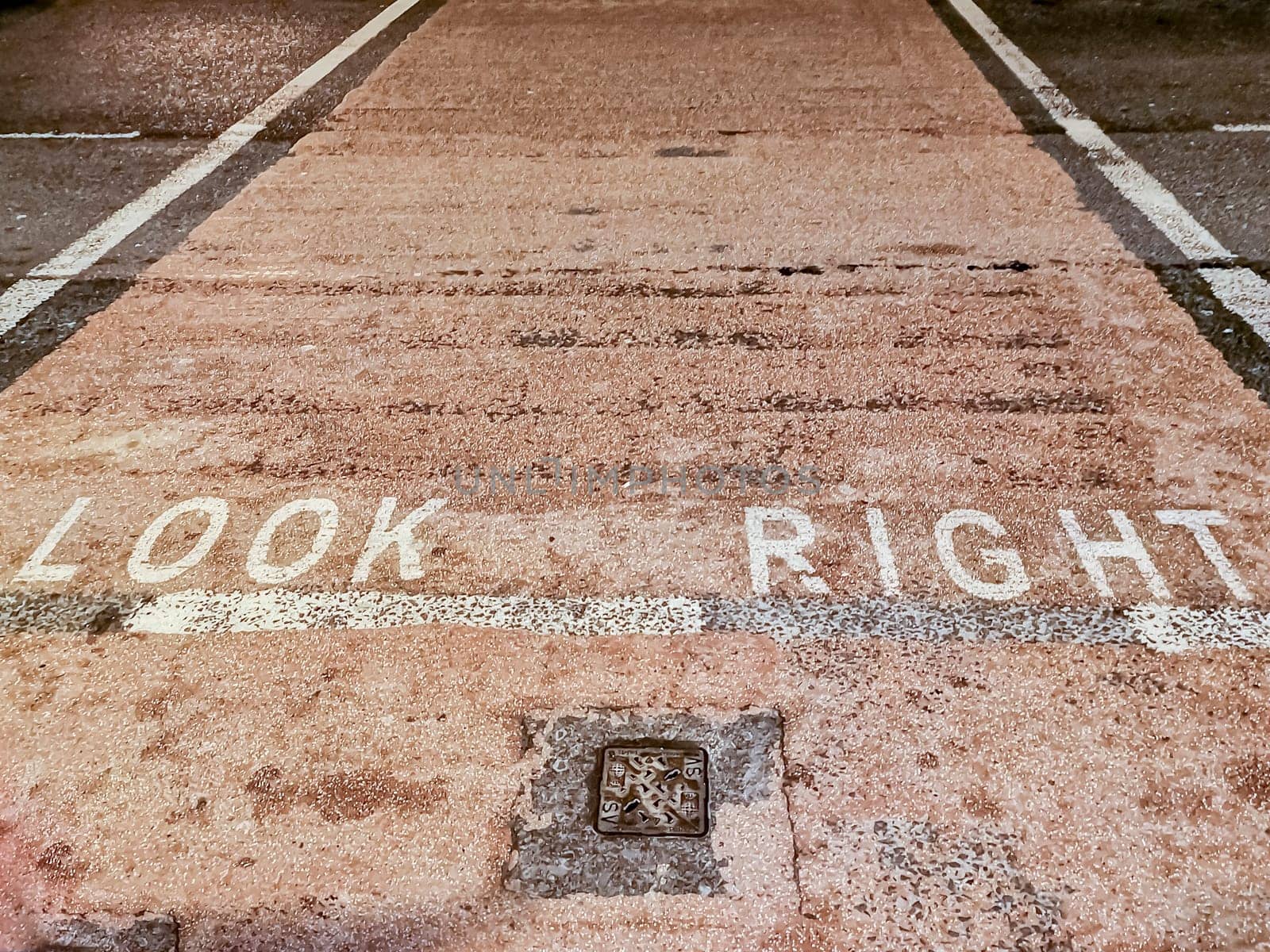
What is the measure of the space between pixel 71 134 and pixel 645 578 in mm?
5161

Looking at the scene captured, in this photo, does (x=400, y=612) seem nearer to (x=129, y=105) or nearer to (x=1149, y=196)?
(x=1149, y=196)

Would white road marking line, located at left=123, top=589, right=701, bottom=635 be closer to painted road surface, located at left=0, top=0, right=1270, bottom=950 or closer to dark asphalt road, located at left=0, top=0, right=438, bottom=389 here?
painted road surface, located at left=0, top=0, right=1270, bottom=950

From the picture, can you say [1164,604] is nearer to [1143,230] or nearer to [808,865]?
[808,865]

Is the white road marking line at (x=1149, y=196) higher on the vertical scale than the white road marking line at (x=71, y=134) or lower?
lower

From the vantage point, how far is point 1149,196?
15.6 feet

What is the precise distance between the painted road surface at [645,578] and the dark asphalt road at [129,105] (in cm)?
30

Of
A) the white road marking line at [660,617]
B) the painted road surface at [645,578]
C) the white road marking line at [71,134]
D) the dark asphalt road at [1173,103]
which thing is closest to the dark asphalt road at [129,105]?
the white road marking line at [71,134]

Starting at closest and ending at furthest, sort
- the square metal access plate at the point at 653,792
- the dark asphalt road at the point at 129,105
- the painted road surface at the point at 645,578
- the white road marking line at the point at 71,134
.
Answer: the painted road surface at the point at 645,578 → the square metal access plate at the point at 653,792 → the dark asphalt road at the point at 129,105 → the white road marking line at the point at 71,134

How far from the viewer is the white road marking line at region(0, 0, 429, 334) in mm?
4207

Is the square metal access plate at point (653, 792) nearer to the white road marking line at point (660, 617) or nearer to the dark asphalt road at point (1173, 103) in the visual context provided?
the white road marking line at point (660, 617)

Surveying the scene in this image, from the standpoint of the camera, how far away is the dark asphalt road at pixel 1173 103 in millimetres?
4211

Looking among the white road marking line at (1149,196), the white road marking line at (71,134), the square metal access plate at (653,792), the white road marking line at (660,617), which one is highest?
the white road marking line at (71,134)

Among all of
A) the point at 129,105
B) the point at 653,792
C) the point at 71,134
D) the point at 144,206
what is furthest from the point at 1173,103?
the point at 71,134

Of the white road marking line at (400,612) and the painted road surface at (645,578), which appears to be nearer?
the painted road surface at (645,578)
